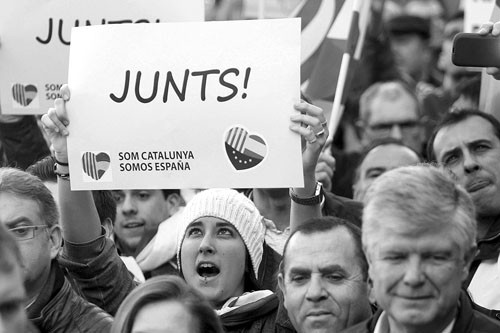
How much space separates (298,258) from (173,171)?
63 centimetres

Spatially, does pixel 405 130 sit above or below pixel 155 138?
below

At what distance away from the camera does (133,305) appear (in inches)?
150

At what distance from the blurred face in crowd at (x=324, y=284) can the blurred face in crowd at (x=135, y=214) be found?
92.0 inches

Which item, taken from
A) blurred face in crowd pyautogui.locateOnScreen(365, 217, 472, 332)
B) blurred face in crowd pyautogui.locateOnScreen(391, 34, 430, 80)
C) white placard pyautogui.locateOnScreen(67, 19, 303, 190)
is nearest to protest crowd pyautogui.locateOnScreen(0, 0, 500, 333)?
blurred face in crowd pyautogui.locateOnScreen(365, 217, 472, 332)

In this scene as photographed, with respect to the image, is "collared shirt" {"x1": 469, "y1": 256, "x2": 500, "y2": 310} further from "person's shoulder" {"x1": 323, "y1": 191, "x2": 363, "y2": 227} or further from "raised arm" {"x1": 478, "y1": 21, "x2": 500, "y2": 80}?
"person's shoulder" {"x1": 323, "y1": 191, "x2": 363, "y2": 227}

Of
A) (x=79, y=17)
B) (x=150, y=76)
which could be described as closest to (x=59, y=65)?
(x=79, y=17)

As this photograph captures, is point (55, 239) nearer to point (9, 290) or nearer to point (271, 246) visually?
point (271, 246)

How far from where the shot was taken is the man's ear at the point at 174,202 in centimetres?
683

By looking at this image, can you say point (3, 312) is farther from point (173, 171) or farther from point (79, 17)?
point (79, 17)

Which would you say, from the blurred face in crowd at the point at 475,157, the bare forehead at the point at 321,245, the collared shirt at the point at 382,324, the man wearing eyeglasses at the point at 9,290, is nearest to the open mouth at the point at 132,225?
the blurred face in crowd at the point at 475,157

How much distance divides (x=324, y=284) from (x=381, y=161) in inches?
104

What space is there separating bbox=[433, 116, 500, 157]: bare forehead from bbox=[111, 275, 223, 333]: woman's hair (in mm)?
2084

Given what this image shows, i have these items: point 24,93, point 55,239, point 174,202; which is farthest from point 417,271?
point 174,202

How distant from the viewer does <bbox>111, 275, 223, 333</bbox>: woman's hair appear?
12.5 feet
